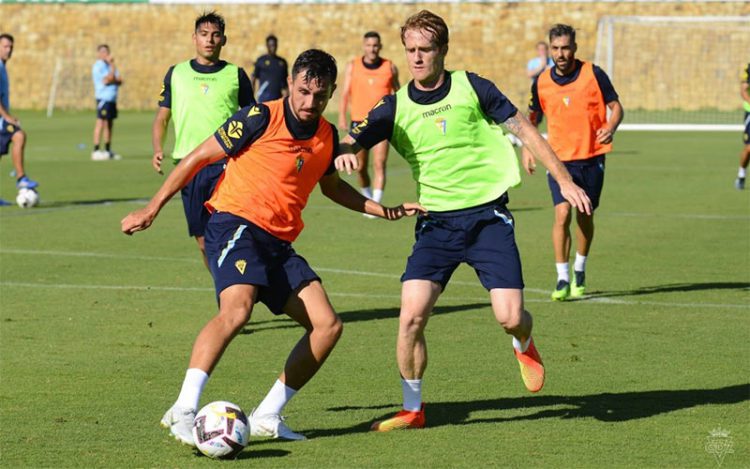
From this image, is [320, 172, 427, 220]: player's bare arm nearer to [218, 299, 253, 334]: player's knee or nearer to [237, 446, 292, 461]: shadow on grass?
[218, 299, 253, 334]: player's knee

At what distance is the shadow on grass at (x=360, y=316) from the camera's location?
11008 millimetres

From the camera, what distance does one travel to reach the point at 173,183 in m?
7.08

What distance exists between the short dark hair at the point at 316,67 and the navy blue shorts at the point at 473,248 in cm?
117

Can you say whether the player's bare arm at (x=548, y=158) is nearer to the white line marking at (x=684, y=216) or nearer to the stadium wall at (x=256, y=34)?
the white line marking at (x=684, y=216)

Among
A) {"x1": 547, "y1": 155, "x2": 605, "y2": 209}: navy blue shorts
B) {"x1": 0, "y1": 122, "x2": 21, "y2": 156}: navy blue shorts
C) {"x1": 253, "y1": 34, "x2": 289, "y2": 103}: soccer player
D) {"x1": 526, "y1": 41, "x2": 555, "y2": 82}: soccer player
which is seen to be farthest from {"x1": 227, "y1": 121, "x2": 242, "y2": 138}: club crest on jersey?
{"x1": 526, "y1": 41, "x2": 555, "y2": 82}: soccer player

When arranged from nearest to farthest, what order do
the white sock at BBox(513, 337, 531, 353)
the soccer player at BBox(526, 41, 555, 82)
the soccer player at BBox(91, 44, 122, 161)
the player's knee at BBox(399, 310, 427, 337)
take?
1. the player's knee at BBox(399, 310, 427, 337)
2. the white sock at BBox(513, 337, 531, 353)
3. the soccer player at BBox(91, 44, 122, 161)
4. the soccer player at BBox(526, 41, 555, 82)

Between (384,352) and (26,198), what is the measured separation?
11088mm

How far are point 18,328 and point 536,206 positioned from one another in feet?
36.3

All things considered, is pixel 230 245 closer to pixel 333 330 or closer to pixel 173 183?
pixel 173 183

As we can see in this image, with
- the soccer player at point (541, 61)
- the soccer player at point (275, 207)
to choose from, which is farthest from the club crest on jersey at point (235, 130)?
the soccer player at point (541, 61)

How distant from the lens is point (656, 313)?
11.6 m

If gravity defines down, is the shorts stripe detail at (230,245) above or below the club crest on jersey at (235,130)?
below

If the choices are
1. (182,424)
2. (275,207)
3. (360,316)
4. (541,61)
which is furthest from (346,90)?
(182,424)

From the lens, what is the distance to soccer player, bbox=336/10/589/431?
7.66 meters
